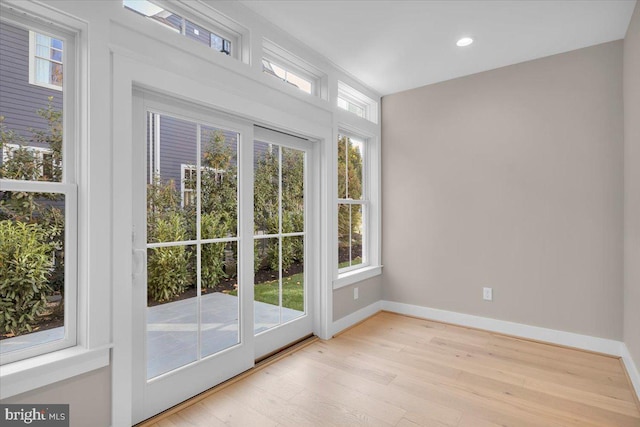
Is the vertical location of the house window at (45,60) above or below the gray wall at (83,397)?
above

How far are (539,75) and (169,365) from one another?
386 cm

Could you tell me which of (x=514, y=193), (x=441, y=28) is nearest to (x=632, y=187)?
(x=514, y=193)

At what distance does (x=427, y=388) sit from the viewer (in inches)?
91.3

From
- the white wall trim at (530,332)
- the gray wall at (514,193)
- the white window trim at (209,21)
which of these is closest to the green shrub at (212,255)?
the white window trim at (209,21)

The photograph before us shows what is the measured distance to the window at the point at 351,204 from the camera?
3666 mm

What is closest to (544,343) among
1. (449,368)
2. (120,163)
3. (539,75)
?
(449,368)

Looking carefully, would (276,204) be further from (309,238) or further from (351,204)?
(351,204)

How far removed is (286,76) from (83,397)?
8.51ft

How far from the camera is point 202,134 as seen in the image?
224 cm

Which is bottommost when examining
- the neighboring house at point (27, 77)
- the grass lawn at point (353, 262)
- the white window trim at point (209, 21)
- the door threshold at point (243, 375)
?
the door threshold at point (243, 375)

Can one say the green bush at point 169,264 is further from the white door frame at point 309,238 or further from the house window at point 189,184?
the white door frame at point 309,238

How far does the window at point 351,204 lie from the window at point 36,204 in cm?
242

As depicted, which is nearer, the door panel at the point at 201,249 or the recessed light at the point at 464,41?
the door panel at the point at 201,249

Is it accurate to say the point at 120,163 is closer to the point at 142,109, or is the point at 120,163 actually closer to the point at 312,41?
the point at 142,109
